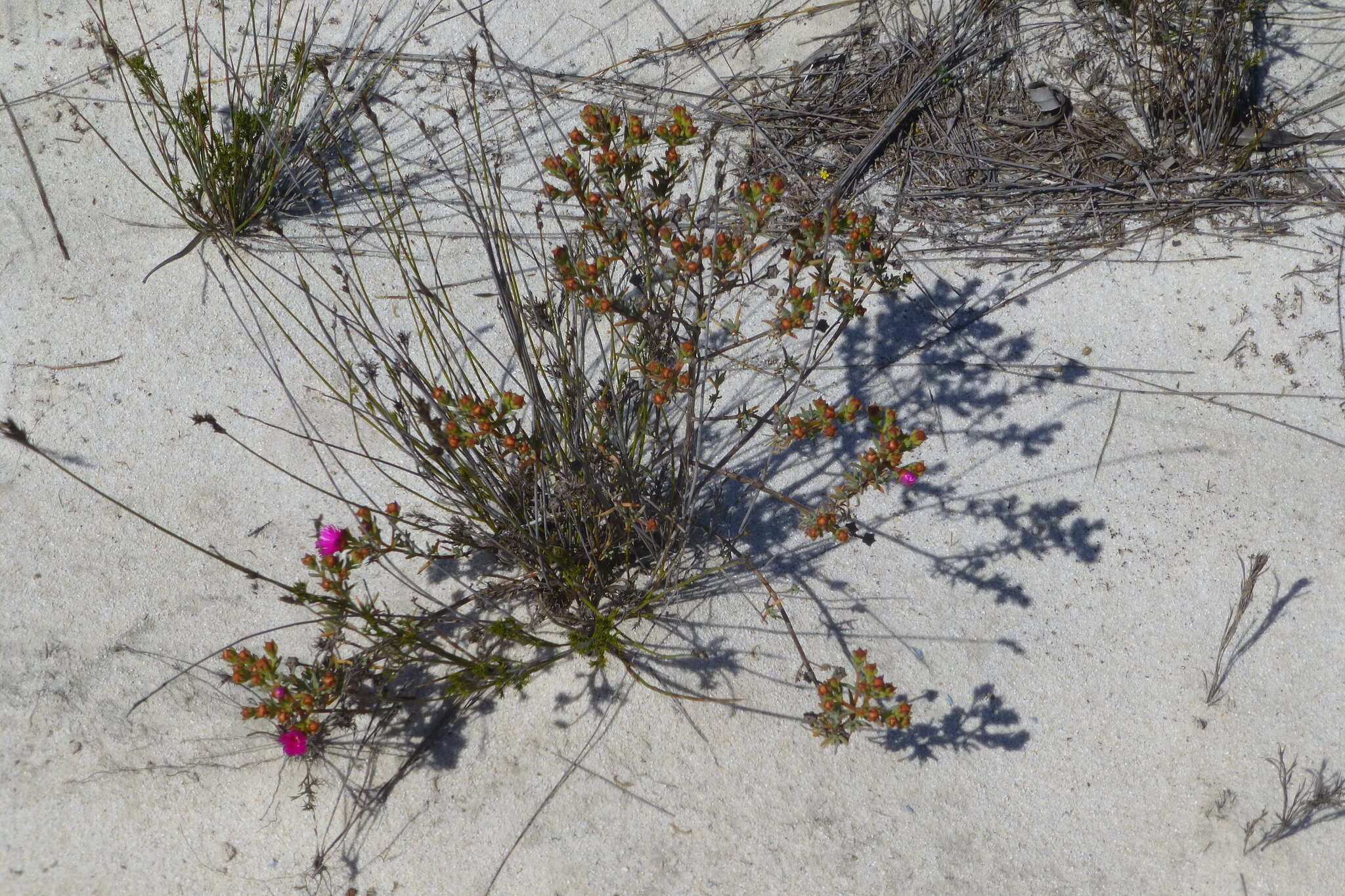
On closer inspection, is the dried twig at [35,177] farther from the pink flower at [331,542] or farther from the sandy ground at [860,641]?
the pink flower at [331,542]

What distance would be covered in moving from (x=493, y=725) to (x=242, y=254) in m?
1.58

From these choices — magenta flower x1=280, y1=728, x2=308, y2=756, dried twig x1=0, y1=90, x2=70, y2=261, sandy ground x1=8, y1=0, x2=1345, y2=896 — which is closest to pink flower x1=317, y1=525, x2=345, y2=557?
magenta flower x1=280, y1=728, x2=308, y2=756

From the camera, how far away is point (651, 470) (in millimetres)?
1970

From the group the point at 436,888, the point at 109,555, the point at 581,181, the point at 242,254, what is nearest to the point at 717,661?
the point at 436,888

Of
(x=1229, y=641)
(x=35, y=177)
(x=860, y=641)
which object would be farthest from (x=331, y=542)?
(x=1229, y=641)

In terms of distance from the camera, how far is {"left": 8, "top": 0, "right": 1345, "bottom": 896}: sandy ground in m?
1.80

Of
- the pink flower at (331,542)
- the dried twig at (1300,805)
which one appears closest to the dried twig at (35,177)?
the pink flower at (331,542)

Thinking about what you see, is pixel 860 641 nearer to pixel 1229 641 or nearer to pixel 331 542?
pixel 1229 641

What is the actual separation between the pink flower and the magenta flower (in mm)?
360

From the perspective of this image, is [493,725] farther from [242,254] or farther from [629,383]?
[242,254]

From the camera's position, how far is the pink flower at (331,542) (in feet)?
5.12

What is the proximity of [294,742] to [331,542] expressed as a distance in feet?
1.34

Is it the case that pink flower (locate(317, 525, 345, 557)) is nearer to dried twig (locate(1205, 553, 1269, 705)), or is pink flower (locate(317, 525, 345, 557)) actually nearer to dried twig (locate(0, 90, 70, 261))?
dried twig (locate(0, 90, 70, 261))

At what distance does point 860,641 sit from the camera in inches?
78.5
